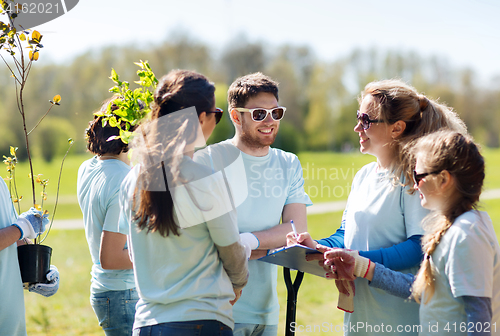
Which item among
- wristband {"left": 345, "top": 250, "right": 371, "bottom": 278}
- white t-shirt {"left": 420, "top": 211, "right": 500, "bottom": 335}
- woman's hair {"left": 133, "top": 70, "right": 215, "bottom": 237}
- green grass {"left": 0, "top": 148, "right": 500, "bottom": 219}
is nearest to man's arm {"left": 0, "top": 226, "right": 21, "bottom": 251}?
woman's hair {"left": 133, "top": 70, "right": 215, "bottom": 237}

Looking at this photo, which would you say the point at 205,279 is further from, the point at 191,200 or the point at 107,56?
the point at 107,56

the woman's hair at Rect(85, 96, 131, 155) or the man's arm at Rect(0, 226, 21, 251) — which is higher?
the woman's hair at Rect(85, 96, 131, 155)

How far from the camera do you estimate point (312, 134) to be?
37.8m

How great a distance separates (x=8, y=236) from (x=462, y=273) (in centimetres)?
223

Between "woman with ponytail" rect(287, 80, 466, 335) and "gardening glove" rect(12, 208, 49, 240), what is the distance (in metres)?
1.47

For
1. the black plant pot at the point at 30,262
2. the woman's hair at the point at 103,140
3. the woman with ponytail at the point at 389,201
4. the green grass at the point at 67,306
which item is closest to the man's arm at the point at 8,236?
the black plant pot at the point at 30,262

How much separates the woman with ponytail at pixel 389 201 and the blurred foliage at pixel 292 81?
951 inches

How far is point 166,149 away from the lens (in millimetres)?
1635

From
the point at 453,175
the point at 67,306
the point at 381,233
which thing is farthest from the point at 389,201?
the point at 67,306

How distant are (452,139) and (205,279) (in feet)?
3.89

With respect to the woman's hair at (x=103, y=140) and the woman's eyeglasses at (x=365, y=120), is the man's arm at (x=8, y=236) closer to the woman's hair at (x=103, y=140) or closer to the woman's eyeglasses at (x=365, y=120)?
the woman's hair at (x=103, y=140)

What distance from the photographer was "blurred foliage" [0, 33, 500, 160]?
3022 centimetres

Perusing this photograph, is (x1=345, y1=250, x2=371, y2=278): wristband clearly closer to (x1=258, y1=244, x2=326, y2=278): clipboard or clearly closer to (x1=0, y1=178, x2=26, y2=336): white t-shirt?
(x1=258, y1=244, x2=326, y2=278): clipboard

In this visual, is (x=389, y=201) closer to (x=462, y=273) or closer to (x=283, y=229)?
(x=462, y=273)
